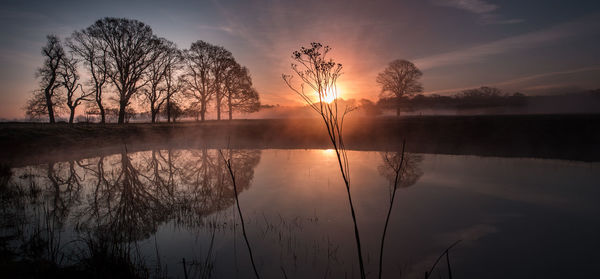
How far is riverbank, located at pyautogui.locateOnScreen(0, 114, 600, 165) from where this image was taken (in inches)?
722

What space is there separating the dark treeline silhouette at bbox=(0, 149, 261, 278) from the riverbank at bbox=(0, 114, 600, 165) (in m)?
4.21

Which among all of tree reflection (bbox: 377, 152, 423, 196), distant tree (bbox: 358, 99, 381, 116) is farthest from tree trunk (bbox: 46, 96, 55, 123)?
distant tree (bbox: 358, 99, 381, 116)

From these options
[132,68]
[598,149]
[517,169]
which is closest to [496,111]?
[598,149]

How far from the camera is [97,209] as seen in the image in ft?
25.7

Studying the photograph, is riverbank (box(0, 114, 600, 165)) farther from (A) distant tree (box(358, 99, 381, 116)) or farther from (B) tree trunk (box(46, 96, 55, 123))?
(A) distant tree (box(358, 99, 381, 116))

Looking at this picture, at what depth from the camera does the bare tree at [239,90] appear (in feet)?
126

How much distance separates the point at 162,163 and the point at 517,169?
20.6 metres

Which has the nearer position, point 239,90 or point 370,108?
point 239,90

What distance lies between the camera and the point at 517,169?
13742 mm

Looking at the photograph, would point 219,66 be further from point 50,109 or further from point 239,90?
point 50,109

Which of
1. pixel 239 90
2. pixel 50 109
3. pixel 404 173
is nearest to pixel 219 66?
pixel 239 90

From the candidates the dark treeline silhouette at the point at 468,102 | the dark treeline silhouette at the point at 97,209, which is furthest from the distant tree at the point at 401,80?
the dark treeline silhouette at the point at 97,209

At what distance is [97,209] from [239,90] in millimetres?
33146

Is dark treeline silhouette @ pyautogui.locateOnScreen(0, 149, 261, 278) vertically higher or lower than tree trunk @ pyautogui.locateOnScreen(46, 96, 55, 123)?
lower
